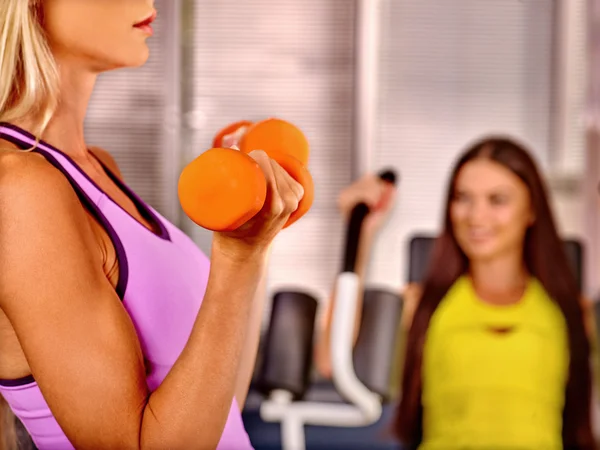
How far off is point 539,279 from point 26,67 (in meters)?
0.85

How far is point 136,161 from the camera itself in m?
0.71

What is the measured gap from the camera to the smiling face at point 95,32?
0.38 metres

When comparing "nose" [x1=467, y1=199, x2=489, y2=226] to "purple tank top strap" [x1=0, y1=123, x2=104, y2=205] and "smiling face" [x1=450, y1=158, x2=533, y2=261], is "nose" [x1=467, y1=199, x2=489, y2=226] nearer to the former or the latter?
"smiling face" [x1=450, y1=158, x2=533, y2=261]

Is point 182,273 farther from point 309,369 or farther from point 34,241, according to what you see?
point 309,369

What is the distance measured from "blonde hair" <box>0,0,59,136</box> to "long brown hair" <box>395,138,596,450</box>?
32.2 inches

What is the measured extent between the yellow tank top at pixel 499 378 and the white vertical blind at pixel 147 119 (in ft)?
1.67

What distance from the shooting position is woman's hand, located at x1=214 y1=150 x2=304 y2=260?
30 cm

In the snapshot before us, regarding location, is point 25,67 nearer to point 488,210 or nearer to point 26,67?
point 26,67

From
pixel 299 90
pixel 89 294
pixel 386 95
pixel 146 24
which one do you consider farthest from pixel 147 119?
pixel 89 294

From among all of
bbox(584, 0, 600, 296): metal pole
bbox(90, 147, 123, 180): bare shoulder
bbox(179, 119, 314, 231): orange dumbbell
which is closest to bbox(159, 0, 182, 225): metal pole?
bbox(90, 147, 123, 180): bare shoulder

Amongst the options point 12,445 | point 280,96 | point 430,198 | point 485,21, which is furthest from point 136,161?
point 485,21

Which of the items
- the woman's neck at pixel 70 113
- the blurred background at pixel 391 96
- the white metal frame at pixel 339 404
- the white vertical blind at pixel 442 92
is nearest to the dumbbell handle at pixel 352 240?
the white metal frame at pixel 339 404

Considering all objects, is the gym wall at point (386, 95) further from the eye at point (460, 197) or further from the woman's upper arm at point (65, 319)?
the woman's upper arm at point (65, 319)

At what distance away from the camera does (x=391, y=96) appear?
1.26 metres
